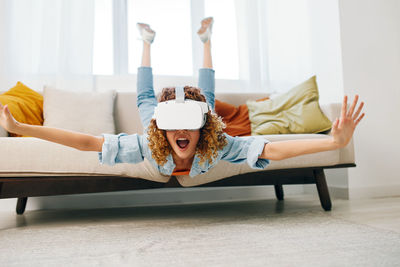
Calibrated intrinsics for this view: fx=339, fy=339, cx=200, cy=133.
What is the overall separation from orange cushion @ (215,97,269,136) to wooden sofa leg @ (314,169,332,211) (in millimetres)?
516

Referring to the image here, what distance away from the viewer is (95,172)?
4.98 ft

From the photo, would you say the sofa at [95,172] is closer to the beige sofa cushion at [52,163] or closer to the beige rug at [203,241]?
the beige sofa cushion at [52,163]

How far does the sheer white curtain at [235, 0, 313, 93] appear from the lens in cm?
288

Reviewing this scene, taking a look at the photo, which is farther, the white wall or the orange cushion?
the white wall

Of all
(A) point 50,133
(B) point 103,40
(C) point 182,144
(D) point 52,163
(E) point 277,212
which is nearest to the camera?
(A) point 50,133

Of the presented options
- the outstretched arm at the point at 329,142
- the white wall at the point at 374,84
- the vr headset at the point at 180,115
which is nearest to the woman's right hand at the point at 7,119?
the vr headset at the point at 180,115

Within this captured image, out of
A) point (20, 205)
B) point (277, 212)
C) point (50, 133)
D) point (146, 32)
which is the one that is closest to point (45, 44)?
point (146, 32)

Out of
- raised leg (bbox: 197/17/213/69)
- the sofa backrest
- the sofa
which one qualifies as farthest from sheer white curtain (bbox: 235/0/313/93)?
the sofa

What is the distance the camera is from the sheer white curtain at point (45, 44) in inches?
94.0

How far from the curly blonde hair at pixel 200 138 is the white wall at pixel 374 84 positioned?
4.80 feet

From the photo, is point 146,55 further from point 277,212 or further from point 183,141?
point 277,212

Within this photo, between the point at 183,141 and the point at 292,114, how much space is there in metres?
0.99

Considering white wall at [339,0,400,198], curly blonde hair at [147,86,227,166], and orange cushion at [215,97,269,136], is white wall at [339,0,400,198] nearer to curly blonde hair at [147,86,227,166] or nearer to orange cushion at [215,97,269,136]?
orange cushion at [215,97,269,136]

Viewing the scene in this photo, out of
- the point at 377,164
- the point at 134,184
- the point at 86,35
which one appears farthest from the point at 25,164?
the point at 377,164
